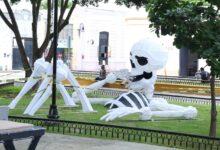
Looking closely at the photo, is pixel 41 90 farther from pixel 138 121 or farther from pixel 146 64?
pixel 146 64

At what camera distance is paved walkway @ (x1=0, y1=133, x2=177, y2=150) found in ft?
33.8

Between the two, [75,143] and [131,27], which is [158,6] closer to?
[75,143]

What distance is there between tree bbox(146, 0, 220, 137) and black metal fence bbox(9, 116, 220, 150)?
4.24 ft

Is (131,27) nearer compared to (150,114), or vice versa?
(150,114)

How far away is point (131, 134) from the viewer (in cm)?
1165

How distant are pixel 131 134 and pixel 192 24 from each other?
2582 mm

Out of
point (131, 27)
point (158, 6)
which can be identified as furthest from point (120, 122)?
point (131, 27)

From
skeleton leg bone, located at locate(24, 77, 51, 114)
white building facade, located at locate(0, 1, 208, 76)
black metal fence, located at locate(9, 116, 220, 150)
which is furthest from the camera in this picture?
white building facade, located at locate(0, 1, 208, 76)

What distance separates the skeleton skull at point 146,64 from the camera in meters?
16.9

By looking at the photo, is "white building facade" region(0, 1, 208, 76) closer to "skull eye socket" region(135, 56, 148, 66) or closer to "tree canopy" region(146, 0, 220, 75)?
"skull eye socket" region(135, 56, 148, 66)

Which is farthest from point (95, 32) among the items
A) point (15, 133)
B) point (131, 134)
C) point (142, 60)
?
point (15, 133)

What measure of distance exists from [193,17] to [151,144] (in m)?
2.57

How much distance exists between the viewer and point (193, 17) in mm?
10891

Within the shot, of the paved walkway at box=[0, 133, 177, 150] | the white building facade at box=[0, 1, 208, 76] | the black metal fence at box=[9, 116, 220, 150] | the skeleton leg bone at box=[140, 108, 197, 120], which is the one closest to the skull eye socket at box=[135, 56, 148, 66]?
the skeleton leg bone at box=[140, 108, 197, 120]
